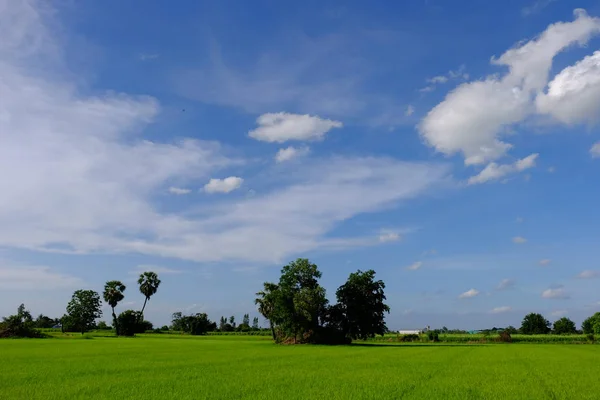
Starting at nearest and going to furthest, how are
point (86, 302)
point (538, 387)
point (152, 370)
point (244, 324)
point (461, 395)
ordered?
1. point (461, 395)
2. point (538, 387)
3. point (152, 370)
4. point (86, 302)
5. point (244, 324)

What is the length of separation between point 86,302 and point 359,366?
123m

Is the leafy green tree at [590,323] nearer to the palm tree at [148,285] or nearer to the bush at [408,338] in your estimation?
the bush at [408,338]

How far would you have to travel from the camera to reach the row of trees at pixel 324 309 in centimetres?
7844

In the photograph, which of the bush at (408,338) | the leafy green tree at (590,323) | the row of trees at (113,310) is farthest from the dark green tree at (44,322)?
the leafy green tree at (590,323)

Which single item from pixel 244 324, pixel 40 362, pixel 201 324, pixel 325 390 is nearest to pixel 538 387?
pixel 325 390

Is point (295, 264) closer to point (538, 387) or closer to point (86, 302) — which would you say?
point (538, 387)

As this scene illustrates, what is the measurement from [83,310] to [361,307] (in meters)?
93.0

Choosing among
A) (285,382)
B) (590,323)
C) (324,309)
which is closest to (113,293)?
(324,309)

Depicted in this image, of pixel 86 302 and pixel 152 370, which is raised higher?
pixel 86 302

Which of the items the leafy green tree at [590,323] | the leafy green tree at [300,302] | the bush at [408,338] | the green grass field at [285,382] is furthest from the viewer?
the leafy green tree at [590,323]

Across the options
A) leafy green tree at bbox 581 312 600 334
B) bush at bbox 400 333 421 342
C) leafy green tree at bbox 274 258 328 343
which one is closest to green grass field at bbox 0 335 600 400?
leafy green tree at bbox 274 258 328 343

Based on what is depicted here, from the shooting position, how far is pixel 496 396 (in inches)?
845

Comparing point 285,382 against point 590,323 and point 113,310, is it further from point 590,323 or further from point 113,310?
point 590,323

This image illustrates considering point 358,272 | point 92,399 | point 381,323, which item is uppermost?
point 358,272
